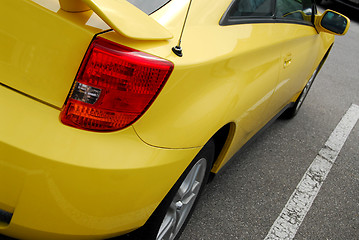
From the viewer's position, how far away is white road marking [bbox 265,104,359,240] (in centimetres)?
287

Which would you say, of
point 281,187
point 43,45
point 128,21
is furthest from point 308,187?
point 43,45

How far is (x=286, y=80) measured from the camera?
2.94 metres

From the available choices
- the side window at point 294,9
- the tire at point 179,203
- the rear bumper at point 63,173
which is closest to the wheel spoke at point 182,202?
the tire at point 179,203

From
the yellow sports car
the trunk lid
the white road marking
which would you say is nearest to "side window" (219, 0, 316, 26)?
the yellow sports car

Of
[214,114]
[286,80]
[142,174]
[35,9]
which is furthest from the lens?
[286,80]

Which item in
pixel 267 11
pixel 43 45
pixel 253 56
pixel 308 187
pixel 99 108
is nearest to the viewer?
pixel 43 45

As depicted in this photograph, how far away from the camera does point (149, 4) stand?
1779mm

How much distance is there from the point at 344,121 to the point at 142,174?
4.00 metres

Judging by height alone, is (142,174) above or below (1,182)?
above

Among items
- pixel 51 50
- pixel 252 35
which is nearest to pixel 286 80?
pixel 252 35

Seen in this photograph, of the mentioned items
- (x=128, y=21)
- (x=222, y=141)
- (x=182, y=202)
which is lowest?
(x=182, y=202)

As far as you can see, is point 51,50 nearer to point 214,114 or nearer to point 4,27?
point 4,27

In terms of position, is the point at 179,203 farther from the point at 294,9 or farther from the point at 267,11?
the point at 294,9

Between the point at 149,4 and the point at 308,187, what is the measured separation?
2274 millimetres
